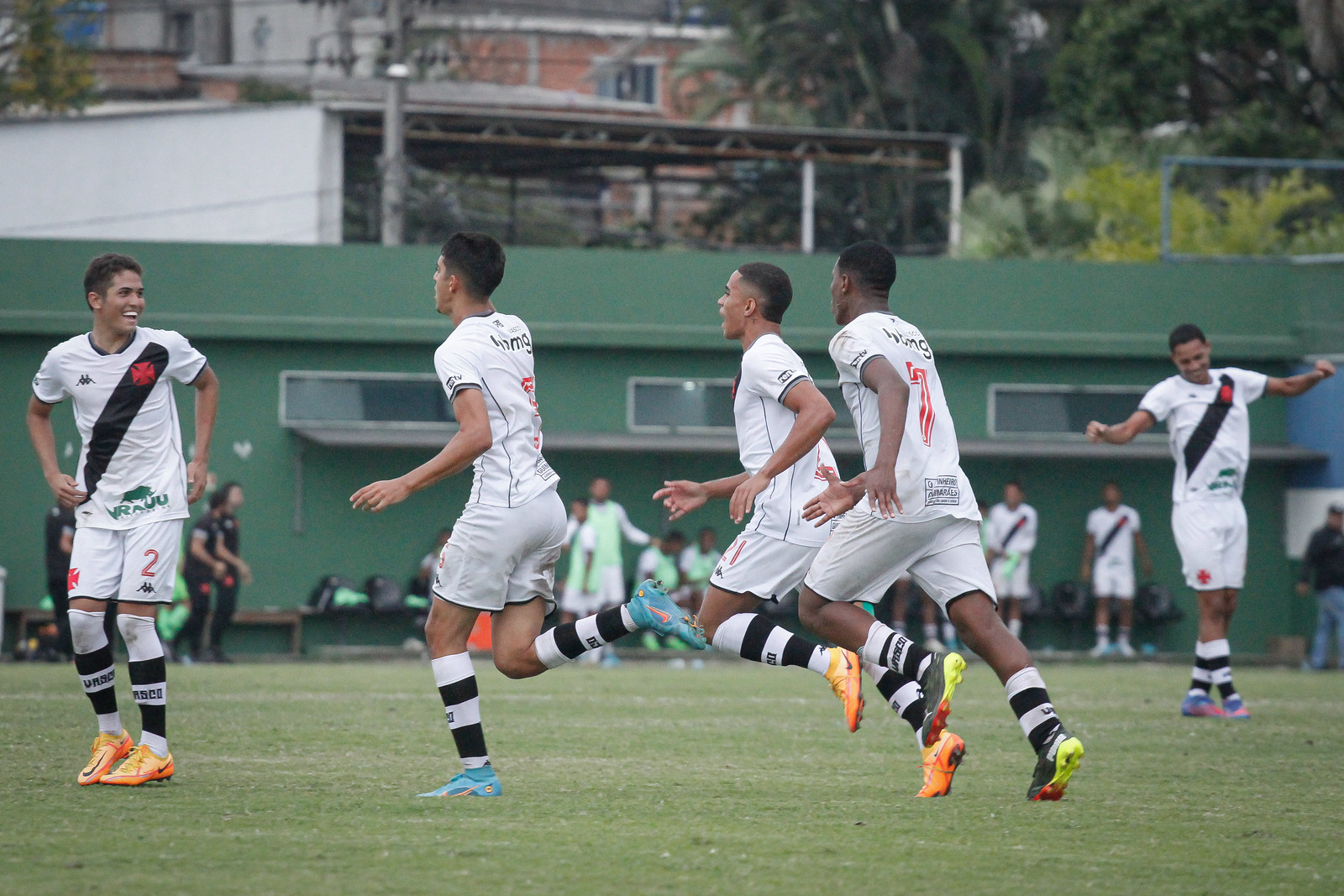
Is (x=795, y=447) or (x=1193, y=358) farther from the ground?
(x=1193, y=358)

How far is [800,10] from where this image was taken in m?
37.0

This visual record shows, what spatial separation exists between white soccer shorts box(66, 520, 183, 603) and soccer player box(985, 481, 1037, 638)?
1662 centimetres

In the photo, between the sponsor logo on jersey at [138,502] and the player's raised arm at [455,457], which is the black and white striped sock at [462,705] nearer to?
→ the player's raised arm at [455,457]

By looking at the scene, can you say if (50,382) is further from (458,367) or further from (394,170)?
(394,170)

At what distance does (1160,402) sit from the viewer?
A: 11812mm

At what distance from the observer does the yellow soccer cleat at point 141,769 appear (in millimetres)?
7480

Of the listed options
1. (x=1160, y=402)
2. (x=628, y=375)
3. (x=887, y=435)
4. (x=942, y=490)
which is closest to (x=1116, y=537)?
(x=628, y=375)

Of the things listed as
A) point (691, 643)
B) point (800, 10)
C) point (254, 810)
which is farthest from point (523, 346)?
point (800, 10)

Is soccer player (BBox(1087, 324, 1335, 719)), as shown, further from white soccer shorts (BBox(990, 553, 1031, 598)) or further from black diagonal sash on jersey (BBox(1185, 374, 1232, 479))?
white soccer shorts (BBox(990, 553, 1031, 598))

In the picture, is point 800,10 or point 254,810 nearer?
point 254,810

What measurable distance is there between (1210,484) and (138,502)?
7444 mm

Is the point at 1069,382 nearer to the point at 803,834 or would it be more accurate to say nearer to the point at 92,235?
the point at 92,235

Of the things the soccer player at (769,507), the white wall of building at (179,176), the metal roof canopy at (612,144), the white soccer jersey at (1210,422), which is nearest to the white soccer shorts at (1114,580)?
the metal roof canopy at (612,144)

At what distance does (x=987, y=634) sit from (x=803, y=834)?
4.64ft
